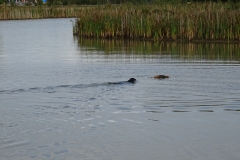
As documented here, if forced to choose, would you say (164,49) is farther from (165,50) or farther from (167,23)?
(167,23)

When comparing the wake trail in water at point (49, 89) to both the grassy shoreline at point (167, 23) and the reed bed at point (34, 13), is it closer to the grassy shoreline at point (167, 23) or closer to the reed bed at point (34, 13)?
the grassy shoreline at point (167, 23)

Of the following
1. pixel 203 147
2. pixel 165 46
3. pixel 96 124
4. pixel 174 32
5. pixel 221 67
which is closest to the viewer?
pixel 203 147

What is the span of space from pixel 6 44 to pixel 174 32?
867 centimetres

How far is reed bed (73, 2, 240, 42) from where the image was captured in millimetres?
24906

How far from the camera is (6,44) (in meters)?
27.9

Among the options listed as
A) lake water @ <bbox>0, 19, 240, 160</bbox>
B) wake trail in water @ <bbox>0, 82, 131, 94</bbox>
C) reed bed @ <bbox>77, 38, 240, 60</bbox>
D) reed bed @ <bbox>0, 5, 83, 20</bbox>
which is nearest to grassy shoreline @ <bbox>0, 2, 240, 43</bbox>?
reed bed @ <bbox>77, 38, 240, 60</bbox>

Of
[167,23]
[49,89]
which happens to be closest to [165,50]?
[167,23]

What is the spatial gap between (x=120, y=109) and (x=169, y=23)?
15.9 m

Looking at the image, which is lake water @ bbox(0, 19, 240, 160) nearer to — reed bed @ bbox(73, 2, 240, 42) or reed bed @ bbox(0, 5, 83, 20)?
reed bed @ bbox(73, 2, 240, 42)

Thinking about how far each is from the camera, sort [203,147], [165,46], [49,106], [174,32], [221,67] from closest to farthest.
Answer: [203,147], [49,106], [221,67], [165,46], [174,32]

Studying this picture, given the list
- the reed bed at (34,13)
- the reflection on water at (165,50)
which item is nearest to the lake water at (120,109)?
the reflection on water at (165,50)

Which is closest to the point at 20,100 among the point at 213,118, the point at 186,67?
the point at 213,118

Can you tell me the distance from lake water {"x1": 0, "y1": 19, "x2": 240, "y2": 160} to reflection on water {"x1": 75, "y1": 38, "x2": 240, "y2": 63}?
1.29 ft

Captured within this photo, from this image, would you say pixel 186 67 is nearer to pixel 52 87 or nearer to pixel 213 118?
pixel 52 87
